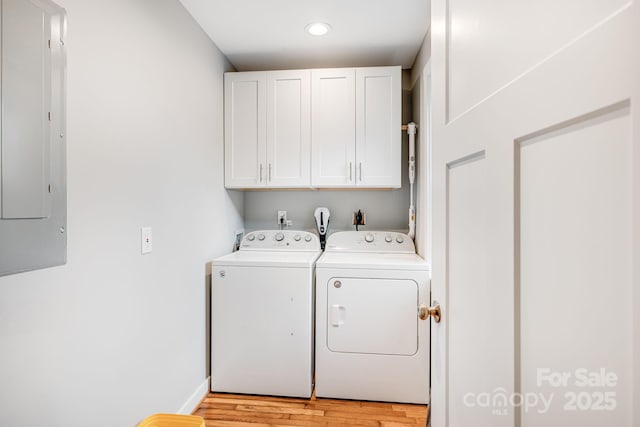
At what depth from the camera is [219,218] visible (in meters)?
2.42

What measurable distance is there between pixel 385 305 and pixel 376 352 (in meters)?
0.31

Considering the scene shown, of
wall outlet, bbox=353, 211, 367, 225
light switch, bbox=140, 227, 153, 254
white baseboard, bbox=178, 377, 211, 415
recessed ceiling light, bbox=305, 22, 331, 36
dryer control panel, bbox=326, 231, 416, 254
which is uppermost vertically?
recessed ceiling light, bbox=305, 22, 331, 36

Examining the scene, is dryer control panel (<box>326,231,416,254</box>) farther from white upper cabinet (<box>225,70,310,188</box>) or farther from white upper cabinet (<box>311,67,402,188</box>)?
white upper cabinet (<box>225,70,310,188</box>)

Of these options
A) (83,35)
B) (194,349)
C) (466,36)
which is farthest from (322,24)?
(194,349)

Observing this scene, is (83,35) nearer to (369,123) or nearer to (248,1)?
(248,1)

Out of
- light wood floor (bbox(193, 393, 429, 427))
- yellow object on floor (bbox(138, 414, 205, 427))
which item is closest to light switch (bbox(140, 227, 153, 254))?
yellow object on floor (bbox(138, 414, 205, 427))

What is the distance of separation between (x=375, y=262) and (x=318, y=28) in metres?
1.57

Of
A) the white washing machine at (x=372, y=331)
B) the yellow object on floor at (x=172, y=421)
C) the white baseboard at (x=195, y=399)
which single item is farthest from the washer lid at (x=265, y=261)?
the yellow object on floor at (x=172, y=421)

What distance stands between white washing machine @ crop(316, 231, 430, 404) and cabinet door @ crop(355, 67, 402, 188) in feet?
2.24

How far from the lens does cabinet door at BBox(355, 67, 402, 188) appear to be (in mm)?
2396

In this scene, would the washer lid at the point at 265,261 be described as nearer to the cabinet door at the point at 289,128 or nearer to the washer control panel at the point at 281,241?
the washer control panel at the point at 281,241

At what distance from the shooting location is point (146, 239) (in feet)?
5.07

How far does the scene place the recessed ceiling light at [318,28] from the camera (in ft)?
6.82

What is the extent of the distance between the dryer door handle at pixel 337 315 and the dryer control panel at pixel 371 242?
2.03ft
